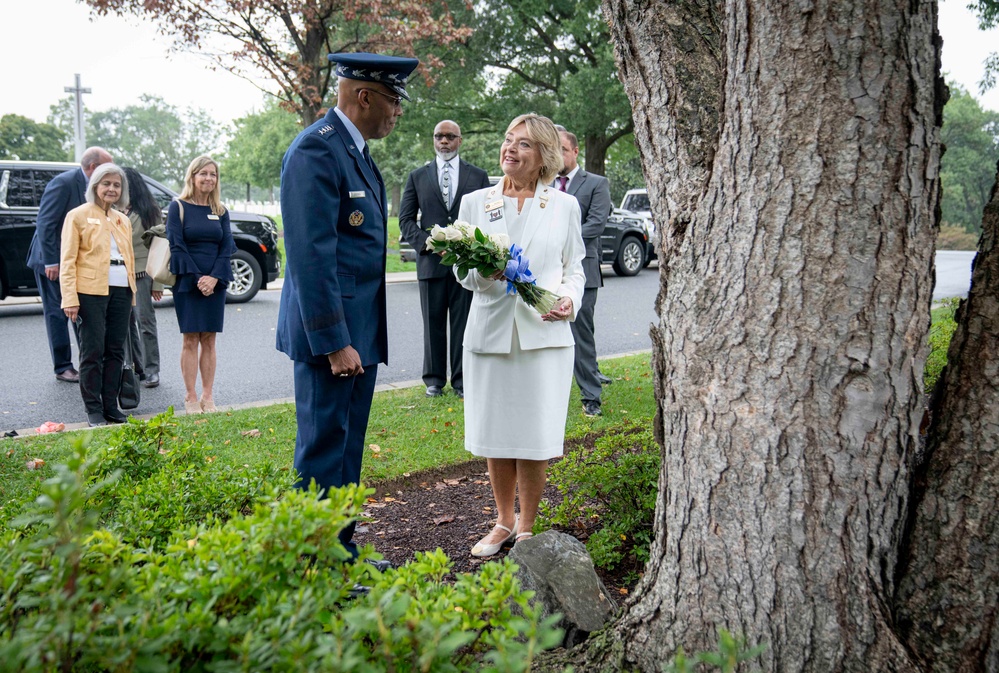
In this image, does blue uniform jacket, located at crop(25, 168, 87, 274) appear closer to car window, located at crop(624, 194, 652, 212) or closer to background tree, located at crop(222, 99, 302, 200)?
car window, located at crop(624, 194, 652, 212)

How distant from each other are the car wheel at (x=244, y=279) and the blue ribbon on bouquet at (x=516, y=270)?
1032 centimetres

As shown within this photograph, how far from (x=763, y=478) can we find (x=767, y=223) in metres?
0.70

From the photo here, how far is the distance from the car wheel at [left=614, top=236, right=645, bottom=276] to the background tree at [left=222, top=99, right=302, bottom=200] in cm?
2621

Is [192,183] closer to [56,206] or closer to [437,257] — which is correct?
[56,206]

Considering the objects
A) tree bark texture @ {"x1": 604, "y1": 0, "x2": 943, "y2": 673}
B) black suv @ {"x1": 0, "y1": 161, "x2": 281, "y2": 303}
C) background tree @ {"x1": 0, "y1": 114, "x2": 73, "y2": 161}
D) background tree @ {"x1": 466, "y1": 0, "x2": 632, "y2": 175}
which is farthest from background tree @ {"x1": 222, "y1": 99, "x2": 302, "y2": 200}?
tree bark texture @ {"x1": 604, "y1": 0, "x2": 943, "y2": 673}

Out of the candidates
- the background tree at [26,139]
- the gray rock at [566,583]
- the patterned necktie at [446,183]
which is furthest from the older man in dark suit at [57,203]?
the background tree at [26,139]

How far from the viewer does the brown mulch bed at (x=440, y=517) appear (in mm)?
4113

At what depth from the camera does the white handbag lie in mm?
7180

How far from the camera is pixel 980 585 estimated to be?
7.61ft

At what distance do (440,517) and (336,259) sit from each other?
188 centimetres

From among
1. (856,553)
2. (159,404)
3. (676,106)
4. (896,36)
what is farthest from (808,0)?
(159,404)

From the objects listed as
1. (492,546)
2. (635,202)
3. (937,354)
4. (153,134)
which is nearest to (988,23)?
(937,354)

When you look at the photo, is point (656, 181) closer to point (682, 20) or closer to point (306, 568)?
point (682, 20)

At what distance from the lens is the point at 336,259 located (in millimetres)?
3426
